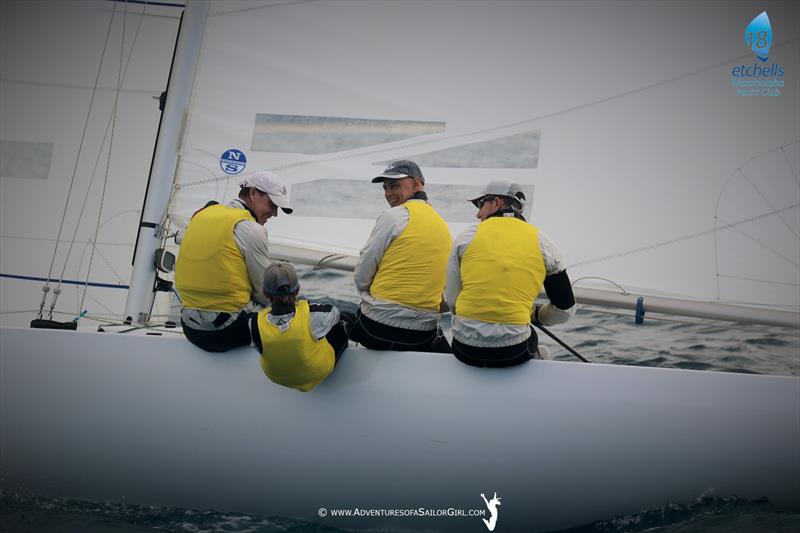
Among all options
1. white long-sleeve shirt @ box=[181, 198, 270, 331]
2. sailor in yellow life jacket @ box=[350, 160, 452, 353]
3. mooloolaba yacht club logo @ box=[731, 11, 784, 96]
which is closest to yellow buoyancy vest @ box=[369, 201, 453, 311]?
sailor in yellow life jacket @ box=[350, 160, 452, 353]

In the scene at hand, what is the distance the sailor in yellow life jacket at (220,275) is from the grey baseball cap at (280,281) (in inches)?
15.9

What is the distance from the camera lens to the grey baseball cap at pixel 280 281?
254cm

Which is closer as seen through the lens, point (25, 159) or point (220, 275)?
point (220, 275)

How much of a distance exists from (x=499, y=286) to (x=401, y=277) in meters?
0.37

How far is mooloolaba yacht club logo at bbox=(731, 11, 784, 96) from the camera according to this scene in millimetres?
3990

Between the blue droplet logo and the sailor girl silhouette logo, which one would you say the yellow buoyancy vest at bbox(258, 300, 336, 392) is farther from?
the blue droplet logo

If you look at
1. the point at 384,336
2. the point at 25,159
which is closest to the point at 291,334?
the point at 384,336

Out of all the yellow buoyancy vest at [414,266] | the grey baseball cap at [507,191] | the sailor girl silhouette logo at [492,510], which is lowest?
the sailor girl silhouette logo at [492,510]

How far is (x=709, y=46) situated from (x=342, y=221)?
2.13m

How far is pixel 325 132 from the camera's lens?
431 centimetres

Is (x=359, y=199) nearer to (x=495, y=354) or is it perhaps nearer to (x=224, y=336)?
(x=224, y=336)

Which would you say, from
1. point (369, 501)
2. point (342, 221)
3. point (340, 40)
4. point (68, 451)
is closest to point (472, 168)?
point (342, 221)

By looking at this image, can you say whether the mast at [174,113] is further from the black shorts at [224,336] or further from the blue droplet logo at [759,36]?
the blue droplet logo at [759,36]

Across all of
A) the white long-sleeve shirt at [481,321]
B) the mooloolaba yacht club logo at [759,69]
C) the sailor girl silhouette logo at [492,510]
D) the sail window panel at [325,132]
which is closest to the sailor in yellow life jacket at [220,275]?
the white long-sleeve shirt at [481,321]
